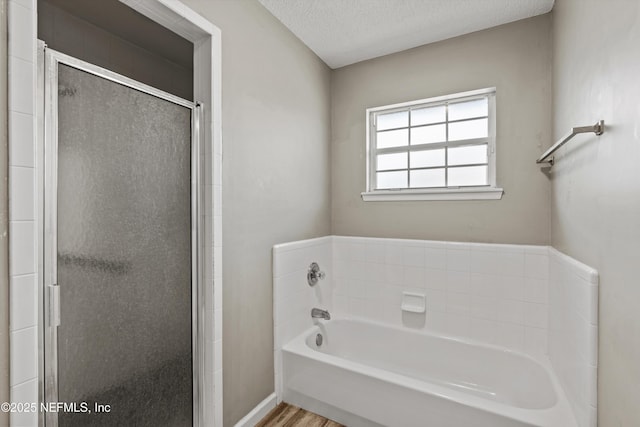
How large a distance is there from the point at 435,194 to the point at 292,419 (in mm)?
1852

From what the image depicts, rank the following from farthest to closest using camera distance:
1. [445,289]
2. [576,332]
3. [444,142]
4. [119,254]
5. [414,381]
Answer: [444,142] < [445,289] < [414,381] < [576,332] < [119,254]

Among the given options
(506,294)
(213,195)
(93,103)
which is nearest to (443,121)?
(506,294)

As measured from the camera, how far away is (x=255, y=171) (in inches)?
75.0

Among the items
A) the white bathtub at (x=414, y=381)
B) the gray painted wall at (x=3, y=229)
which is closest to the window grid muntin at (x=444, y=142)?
the white bathtub at (x=414, y=381)

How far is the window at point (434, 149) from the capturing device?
2.28m

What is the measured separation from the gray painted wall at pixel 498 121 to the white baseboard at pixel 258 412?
1.41 metres

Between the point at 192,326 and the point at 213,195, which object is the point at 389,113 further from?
the point at 192,326

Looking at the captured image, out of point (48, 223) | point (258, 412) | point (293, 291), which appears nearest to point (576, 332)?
point (293, 291)

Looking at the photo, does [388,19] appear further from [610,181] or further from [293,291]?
Answer: [293,291]

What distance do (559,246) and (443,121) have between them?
1.20 m

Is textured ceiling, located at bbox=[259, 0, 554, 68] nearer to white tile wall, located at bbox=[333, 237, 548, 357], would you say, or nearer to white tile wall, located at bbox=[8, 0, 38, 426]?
white tile wall, located at bbox=[8, 0, 38, 426]

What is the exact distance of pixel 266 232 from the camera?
200 centimetres

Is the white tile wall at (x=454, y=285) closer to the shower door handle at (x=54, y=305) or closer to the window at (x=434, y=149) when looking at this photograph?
the window at (x=434, y=149)

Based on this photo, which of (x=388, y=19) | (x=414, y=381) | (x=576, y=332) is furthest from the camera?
(x=388, y=19)
